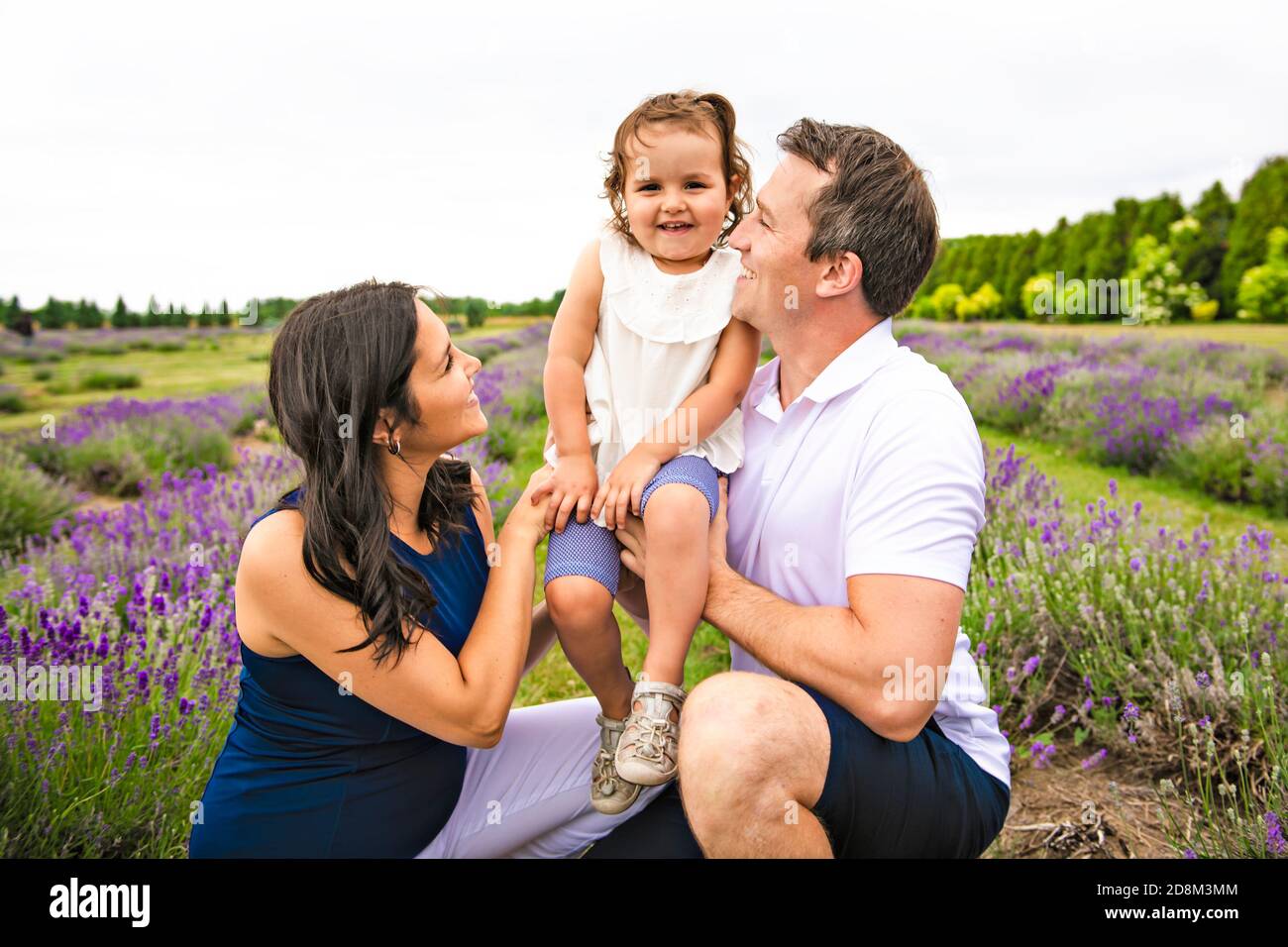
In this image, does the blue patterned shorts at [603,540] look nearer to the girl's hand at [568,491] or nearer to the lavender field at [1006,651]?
the girl's hand at [568,491]

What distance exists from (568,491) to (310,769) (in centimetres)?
97

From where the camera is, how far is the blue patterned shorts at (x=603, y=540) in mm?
2502

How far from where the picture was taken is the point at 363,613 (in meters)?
2.02

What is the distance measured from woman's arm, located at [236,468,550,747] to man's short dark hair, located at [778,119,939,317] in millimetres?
1275

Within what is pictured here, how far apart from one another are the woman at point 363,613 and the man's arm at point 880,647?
69 centimetres

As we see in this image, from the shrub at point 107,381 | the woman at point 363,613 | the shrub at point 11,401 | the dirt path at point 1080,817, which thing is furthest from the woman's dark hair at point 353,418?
the shrub at point 107,381

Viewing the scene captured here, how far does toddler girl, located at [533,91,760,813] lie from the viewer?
8.00 ft

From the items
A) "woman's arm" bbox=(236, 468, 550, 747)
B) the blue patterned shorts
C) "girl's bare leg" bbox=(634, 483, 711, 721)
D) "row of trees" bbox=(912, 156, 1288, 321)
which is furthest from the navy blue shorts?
"row of trees" bbox=(912, 156, 1288, 321)

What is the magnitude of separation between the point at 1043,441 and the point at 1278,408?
6.51 ft

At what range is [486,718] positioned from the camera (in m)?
2.12

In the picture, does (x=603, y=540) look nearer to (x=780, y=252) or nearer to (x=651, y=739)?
(x=651, y=739)

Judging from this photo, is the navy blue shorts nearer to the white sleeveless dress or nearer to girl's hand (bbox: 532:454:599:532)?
girl's hand (bbox: 532:454:599:532)

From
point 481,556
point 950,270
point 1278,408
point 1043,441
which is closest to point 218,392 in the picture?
point 1043,441

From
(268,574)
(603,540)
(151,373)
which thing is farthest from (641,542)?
(151,373)
